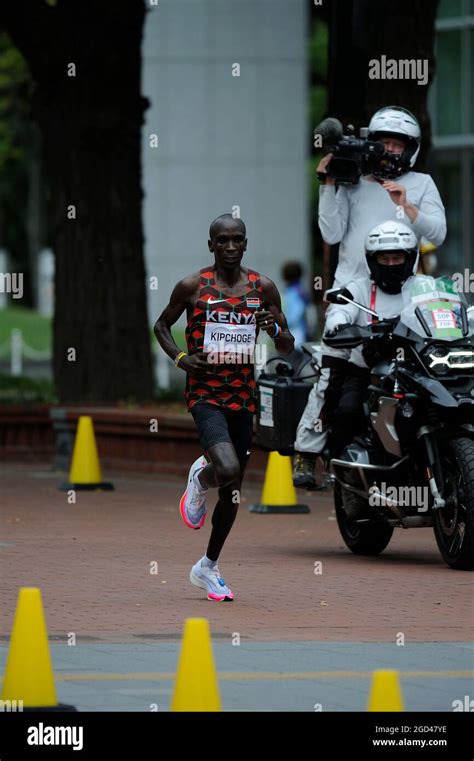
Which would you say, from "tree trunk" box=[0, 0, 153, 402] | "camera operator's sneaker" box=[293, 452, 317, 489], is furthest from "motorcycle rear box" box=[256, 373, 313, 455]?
"tree trunk" box=[0, 0, 153, 402]

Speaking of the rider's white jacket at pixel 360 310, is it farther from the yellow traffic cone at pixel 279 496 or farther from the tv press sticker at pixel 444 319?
the yellow traffic cone at pixel 279 496

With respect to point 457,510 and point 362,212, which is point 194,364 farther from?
point 362,212

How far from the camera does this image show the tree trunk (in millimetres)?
18516

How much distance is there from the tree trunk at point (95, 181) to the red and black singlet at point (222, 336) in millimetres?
9050

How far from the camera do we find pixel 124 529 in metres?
13.0

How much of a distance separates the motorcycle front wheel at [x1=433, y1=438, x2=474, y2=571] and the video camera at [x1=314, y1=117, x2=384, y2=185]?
6.43 feet

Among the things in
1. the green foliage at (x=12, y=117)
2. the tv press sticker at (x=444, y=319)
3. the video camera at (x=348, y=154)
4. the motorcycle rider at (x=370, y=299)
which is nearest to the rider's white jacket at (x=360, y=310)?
the motorcycle rider at (x=370, y=299)

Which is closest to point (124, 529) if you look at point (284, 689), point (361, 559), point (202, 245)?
point (361, 559)

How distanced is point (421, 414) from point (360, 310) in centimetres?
96

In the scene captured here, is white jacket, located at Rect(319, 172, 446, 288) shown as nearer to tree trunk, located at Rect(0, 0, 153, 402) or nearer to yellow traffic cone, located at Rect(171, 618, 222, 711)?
yellow traffic cone, located at Rect(171, 618, 222, 711)

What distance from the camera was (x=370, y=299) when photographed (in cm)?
1118

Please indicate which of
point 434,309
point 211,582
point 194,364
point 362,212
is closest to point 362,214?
point 362,212

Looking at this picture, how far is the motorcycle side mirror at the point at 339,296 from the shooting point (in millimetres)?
10758
